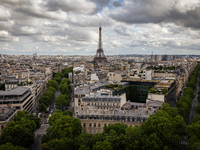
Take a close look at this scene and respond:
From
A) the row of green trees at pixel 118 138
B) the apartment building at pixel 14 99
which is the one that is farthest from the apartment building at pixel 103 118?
the apartment building at pixel 14 99

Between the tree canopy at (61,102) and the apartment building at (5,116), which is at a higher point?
the apartment building at (5,116)

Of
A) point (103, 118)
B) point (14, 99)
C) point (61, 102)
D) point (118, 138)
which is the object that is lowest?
point (61, 102)

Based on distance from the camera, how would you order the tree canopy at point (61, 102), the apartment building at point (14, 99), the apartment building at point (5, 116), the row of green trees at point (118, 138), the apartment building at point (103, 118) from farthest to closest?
the tree canopy at point (61, 102) < the apartment building at point (14, 99) < the apartment building at point (103, 118) < the apartment building at point (5, 116) < the row of green trees at point (118, 138)

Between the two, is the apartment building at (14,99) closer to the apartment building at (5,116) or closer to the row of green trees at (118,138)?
the apartment building at (5,116)

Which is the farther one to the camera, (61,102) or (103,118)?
(61,102)

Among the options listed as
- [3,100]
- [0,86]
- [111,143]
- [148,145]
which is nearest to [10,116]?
[3,100]

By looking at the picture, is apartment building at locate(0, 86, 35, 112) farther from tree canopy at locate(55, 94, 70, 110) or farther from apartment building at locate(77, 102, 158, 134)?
apartment building at locate(77, 102, 158, 134)

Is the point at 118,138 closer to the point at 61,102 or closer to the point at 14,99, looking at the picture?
the point at 14,99

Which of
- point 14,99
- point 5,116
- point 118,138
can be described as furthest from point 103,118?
point 14,99

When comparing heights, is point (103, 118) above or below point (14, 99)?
below

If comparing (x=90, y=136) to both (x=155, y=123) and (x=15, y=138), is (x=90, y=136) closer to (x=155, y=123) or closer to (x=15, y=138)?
(x=155, y=123)

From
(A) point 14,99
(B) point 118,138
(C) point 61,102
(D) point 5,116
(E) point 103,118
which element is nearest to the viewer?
(B) point 118,138

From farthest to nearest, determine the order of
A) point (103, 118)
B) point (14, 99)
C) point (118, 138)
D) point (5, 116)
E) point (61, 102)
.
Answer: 1. point (61, 102)
2. point (14, 99)
3. point (103, 118)
4. point (5, 116)
5. point (118, 138)
